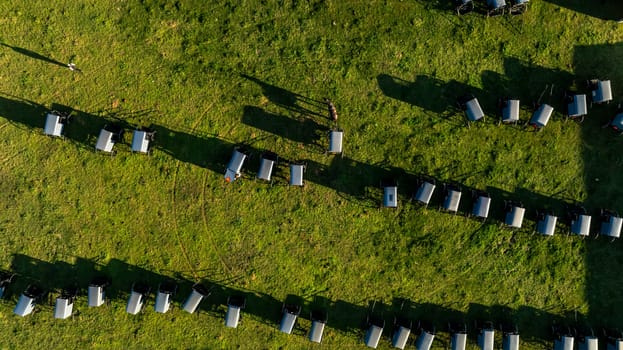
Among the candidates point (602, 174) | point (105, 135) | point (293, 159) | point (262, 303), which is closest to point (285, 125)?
point (293, 159)

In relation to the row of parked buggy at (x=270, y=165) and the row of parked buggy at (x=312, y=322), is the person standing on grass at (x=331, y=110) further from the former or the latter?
the row of parked buggy at (x=312, y=322)

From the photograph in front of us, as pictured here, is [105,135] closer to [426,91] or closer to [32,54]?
[32,54]

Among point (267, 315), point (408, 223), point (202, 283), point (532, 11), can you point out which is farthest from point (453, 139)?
point (202, 283)

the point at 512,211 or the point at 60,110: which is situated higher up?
the point at 60,110

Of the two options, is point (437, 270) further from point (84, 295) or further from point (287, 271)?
point (84, 295)

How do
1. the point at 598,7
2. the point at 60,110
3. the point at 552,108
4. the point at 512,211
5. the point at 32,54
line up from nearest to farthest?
the point at 552,108 < the point at 512,211 < the point at 598,7 < the point at 32,54 < the point at 60,110

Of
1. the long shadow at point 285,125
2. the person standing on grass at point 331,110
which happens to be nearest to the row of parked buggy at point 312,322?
the long shadow at point 285,125
